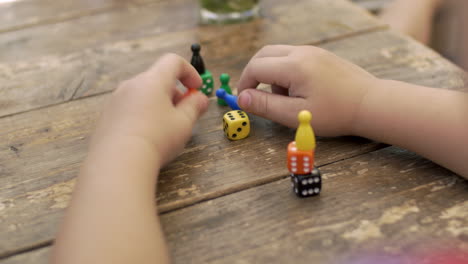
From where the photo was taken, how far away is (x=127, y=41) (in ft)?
3.93

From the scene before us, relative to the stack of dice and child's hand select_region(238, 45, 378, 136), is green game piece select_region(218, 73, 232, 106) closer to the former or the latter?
child's hand select_region(238, 45, 378, 136)

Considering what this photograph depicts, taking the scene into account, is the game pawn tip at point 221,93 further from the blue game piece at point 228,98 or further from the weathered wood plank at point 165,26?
the weathered wood plank at point 165,26

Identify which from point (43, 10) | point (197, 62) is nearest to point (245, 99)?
point (197, 62)

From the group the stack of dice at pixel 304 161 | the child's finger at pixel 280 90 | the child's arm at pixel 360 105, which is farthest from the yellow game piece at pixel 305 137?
the child's finger at pixel 280 90

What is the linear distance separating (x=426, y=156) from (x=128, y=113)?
0.45m

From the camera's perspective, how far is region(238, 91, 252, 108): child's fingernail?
0.84 meters

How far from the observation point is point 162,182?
73cm

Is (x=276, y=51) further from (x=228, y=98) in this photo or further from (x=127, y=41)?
(x=127, y=41)

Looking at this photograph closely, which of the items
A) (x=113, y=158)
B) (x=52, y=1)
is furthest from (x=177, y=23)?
(x=113, y=158)

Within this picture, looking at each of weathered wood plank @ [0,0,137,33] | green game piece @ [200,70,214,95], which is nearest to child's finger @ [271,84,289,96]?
green game piece @ [200,70,214,95]

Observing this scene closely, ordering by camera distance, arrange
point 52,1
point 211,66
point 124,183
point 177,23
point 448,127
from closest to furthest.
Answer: point 124,183 < point 448,127 < point 211,66 < point 177,23 < point 52,1

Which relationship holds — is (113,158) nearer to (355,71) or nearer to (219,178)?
(219,178)

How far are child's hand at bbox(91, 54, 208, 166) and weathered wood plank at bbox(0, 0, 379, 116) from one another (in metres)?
0.28

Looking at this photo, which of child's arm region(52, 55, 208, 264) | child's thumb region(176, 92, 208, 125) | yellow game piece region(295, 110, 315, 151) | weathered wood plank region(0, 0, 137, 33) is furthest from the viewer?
weathered wood plank region(0, 0, 137, 33)
